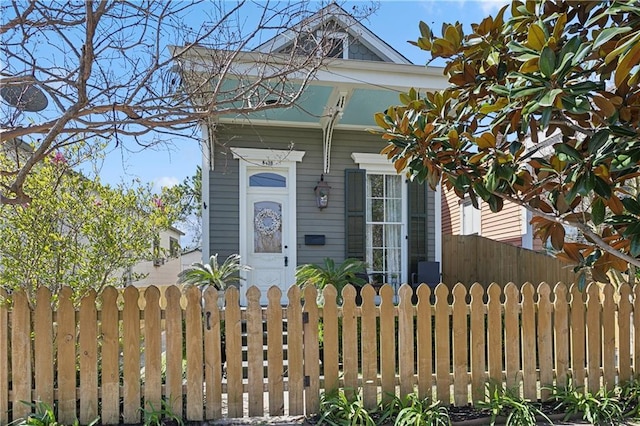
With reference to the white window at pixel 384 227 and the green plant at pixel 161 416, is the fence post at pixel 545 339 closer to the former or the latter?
the green plant at pixel 161 416

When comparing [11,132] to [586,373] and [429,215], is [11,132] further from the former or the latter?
[429,215]

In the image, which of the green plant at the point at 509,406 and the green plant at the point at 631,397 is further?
the green plant at the point at 631,397

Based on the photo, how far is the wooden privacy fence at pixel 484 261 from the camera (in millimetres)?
9156

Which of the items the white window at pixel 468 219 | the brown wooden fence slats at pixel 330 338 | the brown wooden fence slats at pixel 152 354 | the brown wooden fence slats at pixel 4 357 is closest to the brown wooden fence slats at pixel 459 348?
the brown wooden fence slats at pixel 330 338

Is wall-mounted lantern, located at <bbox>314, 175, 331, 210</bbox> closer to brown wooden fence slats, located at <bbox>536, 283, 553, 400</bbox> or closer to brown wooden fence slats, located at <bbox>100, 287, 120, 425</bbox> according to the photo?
brown wooden fence slats, located at <bbox>536, 283, 553, 400</bbox>

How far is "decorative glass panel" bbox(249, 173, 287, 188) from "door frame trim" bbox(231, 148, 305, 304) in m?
0.09

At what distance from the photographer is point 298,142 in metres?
7.71

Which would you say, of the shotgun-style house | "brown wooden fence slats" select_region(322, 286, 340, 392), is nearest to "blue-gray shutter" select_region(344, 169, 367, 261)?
the shotgun-style house

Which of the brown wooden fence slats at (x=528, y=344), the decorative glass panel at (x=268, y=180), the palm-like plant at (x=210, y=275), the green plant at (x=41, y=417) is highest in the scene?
the decorative glass panel at (x=268, y=180)

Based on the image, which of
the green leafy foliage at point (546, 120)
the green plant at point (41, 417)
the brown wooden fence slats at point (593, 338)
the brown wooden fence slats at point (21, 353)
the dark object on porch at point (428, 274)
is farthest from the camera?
the dark object on porch at point (428, 274)

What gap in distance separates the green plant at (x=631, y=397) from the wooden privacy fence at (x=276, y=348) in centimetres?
9

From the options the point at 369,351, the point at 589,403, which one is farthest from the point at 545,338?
the point at 369,351

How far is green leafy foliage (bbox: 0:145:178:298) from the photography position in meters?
3.82

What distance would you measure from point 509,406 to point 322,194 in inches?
181
